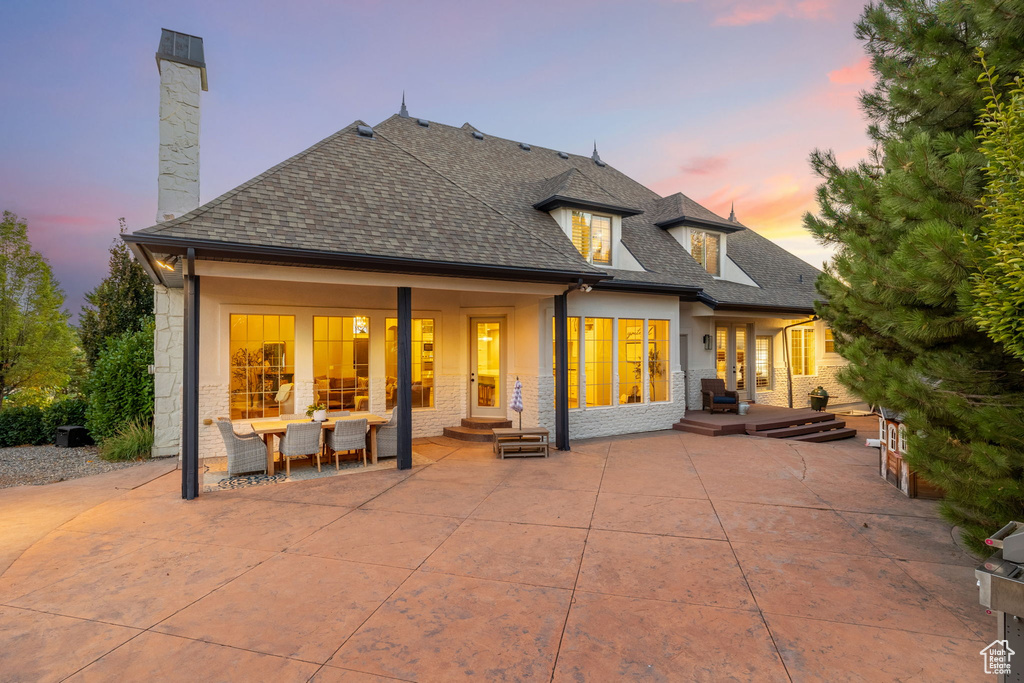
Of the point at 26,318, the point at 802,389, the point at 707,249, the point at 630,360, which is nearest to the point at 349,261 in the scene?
the point at 630,360

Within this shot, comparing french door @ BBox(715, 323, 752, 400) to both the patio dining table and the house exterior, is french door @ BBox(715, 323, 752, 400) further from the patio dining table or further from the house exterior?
the patio dining table

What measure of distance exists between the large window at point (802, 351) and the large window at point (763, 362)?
1084 mm

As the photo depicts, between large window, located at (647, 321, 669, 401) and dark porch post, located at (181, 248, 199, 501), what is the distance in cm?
919

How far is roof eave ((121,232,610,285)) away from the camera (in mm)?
5867

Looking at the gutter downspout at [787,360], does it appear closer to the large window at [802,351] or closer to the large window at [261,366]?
the large window at [802,351]

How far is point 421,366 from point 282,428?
11.9ft

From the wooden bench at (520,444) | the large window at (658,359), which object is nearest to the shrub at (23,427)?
the wooden bench at (520,444)

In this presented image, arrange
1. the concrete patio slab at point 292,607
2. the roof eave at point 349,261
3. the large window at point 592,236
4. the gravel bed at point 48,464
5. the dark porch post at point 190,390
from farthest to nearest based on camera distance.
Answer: the large window at point 592,236
the gravel bed at point 48,464
the dark porch post at point 190,390
the roof eave at point 349,261
the concrete patio slab at point 292,607

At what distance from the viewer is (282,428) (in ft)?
24.2

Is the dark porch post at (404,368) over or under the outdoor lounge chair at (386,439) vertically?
over

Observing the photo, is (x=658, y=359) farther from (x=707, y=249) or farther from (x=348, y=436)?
(x=348, y=436)

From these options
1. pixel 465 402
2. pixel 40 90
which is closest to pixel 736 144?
pixel 465 402

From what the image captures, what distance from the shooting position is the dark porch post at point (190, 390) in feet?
20.2

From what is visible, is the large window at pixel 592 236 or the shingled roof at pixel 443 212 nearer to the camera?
the shingled roof at pixel 443 212
